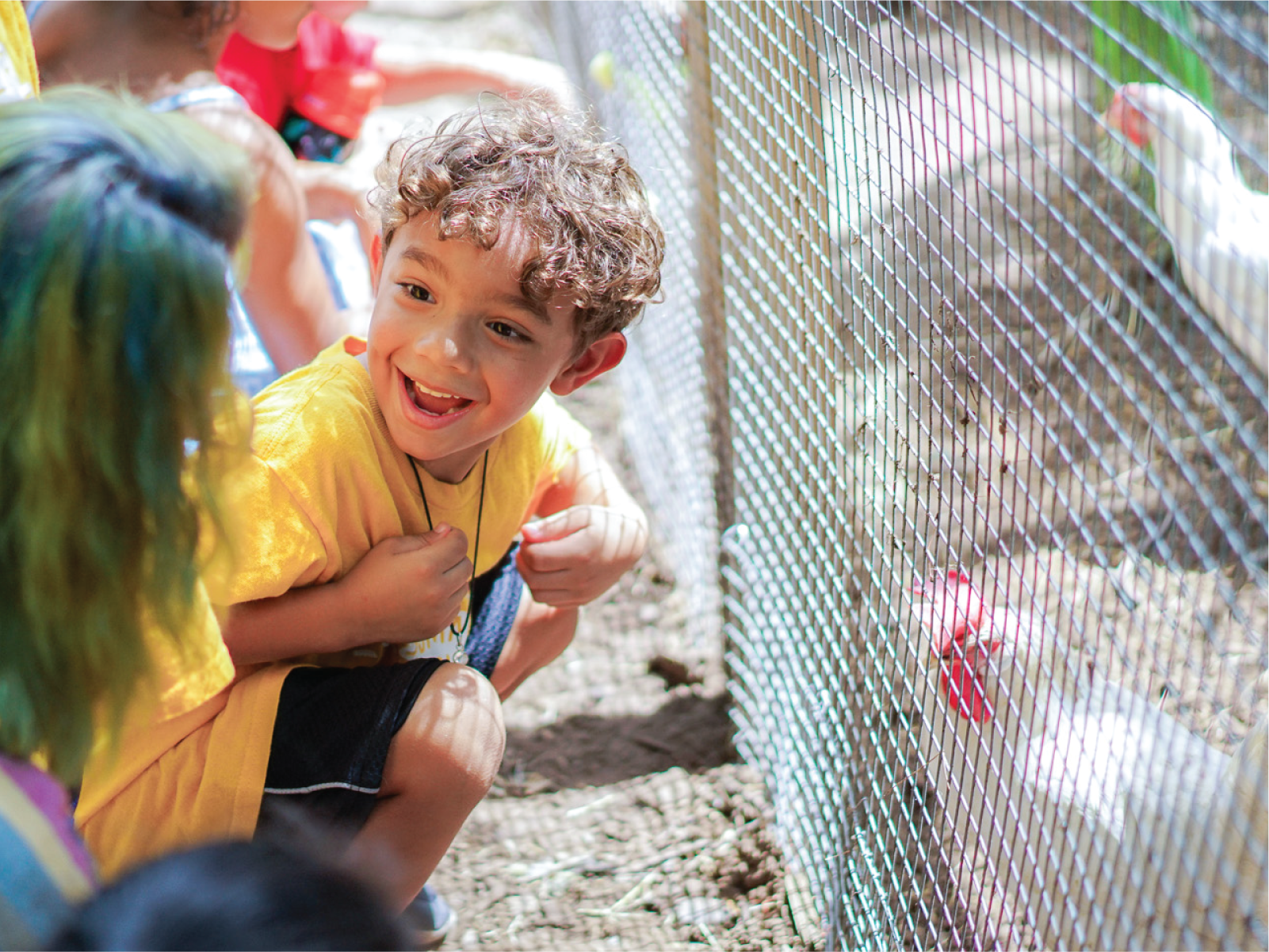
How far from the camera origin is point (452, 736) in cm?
129

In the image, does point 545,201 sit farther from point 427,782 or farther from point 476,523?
point 427,782

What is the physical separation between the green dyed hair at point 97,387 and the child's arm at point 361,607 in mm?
378

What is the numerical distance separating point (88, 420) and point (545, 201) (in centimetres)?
63

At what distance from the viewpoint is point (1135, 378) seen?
2.40 metres

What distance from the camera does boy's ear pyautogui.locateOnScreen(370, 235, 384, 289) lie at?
4.74ft

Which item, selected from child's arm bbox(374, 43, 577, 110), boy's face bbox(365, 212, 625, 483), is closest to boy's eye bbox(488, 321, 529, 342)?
boy's face bbox(365, 212, 625, 483)

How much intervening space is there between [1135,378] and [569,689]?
1.31 metres

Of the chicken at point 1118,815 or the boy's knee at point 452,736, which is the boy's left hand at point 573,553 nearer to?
the boy's knee at point 452,736

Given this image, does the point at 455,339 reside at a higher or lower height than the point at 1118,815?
higher

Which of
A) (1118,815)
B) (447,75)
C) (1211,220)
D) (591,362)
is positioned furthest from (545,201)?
(447,75)

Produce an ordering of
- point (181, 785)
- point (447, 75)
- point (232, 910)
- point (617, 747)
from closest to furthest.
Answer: point (232, 910) → point (181, 785) → point (617, 747) → point (447, 75)

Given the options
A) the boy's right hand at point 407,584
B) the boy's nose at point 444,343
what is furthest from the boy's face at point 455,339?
the boy's right hand at point 407,584

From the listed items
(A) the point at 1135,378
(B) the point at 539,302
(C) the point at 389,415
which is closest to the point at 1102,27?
(B) the point at 539,302

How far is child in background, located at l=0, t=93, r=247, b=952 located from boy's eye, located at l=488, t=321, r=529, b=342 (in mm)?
441
